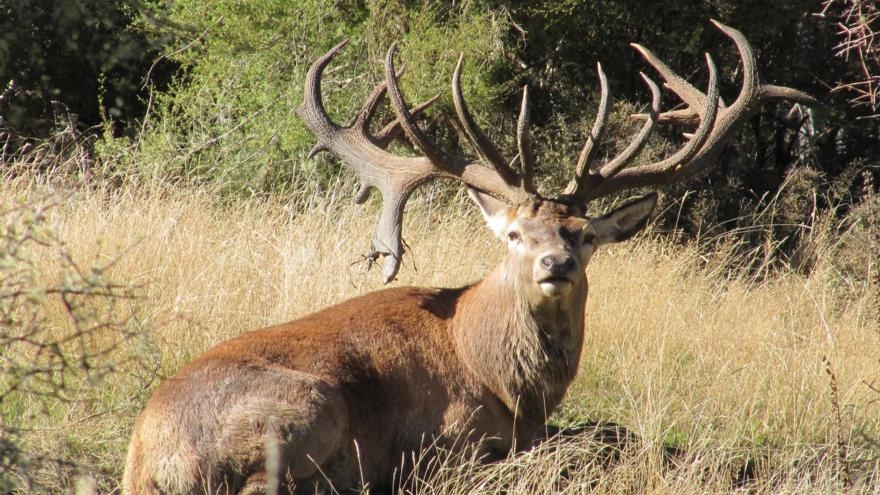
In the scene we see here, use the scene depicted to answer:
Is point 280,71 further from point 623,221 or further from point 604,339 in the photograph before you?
point 623,221

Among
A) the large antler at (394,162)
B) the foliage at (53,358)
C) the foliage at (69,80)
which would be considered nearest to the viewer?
the foliage at (53,358)

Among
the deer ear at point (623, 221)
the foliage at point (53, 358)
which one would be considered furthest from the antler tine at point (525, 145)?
the foliage at point (53, 358)

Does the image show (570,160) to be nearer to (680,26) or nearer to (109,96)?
(680,26)

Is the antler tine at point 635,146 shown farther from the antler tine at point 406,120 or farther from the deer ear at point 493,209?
the antler tine at point 406,120

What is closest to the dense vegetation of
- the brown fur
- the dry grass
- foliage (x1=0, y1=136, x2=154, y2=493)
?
the dry grass

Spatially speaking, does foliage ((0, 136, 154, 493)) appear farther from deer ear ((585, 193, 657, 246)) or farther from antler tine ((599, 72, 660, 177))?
antler tine ((599, 72, 660, 177))

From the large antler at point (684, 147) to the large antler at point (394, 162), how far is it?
33 centimetres

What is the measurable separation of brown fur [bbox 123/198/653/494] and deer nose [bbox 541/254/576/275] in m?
0.03

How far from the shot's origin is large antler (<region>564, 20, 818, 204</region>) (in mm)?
6062

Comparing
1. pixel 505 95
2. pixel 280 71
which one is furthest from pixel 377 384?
pixel 280 71

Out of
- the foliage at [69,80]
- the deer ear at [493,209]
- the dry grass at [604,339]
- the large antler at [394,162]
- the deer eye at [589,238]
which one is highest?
the foliage at [69,80]

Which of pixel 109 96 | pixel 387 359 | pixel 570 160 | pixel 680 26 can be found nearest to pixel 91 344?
pixel 387 359

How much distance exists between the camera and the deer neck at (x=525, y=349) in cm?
593

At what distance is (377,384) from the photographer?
19.1 feet
